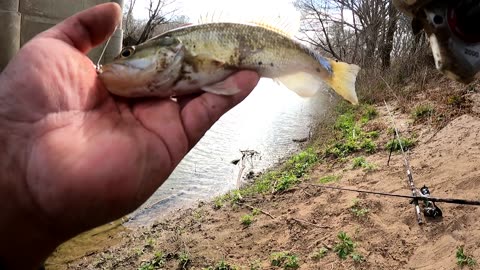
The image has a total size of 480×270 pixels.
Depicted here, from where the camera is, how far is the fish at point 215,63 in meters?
2.76

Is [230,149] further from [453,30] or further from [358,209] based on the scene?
[453,30]

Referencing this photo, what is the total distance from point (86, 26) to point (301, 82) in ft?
5.57

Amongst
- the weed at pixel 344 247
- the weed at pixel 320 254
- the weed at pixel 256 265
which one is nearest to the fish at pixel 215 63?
the weed at pixel 344 247

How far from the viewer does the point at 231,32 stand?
121 inches

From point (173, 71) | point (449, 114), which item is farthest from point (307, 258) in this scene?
point (449, 114)

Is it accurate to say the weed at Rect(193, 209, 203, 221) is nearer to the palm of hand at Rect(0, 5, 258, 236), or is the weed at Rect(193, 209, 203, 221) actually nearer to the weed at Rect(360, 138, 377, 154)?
the weed at Rect(360, 138, 377, 154)

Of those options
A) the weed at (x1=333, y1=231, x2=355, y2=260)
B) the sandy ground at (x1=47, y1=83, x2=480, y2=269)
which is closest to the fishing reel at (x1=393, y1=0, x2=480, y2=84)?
the sandy ground at (x1=47, y1=83, x2=480, y2=269)

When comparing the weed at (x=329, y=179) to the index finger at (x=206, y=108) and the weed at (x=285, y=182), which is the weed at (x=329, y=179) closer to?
the weed at (x=285, y=182)

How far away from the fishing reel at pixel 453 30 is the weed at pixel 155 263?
18.7 feet

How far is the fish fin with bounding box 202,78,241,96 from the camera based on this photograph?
2.86 meters

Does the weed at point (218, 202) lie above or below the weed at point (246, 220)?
below

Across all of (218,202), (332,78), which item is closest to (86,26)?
(332,78)

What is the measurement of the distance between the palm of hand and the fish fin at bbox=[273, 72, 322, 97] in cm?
65

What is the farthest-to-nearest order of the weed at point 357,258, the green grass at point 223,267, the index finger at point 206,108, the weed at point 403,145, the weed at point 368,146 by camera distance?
the weed at point 368,146, the weed at point 403,145, the green grass at point 223,267, the weed at point 357,258, the index finger at point 206,108
